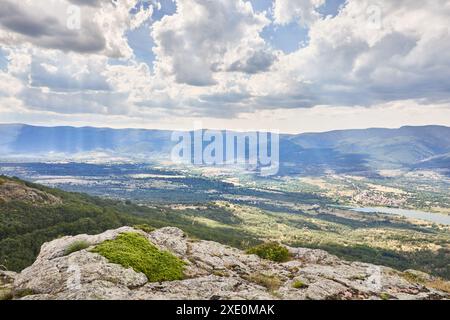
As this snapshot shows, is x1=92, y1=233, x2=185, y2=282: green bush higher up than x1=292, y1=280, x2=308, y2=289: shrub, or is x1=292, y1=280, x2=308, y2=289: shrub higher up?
x1=92, y1=233, x2=185, y2=282: green bush

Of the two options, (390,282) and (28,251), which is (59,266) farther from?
(28,251)

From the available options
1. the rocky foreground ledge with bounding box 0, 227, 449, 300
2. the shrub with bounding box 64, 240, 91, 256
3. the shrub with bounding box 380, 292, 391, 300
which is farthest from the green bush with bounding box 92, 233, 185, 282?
the shrub with bounding box 380, 292, 391, 300

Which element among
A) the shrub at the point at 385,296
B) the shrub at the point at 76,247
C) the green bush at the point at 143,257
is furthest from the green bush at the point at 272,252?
the shrub at the point at 76,247

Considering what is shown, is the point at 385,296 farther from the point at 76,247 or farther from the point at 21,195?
the point at 21,195

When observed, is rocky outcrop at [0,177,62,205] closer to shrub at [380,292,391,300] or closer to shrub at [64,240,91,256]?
shrub at [64,240,91,256]

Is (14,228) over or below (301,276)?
below
